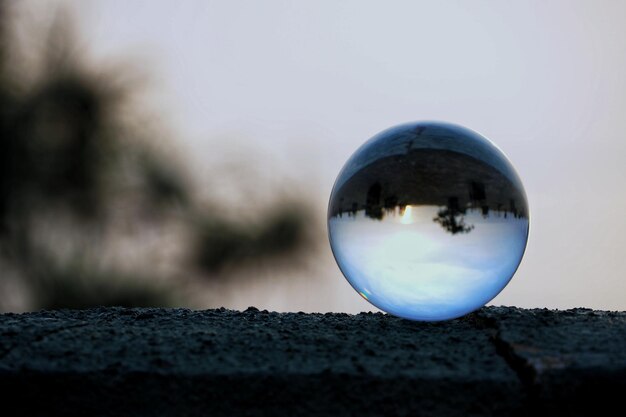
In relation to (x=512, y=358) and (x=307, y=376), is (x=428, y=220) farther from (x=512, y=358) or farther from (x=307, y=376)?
(x=307, y=376)

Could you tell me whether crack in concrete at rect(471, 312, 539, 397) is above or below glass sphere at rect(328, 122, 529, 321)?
below

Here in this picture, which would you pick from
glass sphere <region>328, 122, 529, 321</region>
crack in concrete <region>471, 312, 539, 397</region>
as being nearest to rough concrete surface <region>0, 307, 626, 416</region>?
crack in concrete <region>471, 312, 539, 397</region>

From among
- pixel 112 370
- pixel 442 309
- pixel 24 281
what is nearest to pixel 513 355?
pixel 442 309

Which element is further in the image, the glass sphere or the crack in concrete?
the glass sphere

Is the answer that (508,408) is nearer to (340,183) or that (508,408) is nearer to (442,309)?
(442,309)

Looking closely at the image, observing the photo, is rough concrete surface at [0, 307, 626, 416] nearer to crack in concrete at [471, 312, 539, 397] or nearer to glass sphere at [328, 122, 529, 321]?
crack in concrete at [471, 312, 539, 397]

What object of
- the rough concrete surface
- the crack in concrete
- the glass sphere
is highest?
the glass sphere

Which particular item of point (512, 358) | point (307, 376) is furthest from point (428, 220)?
point (307, 376)
